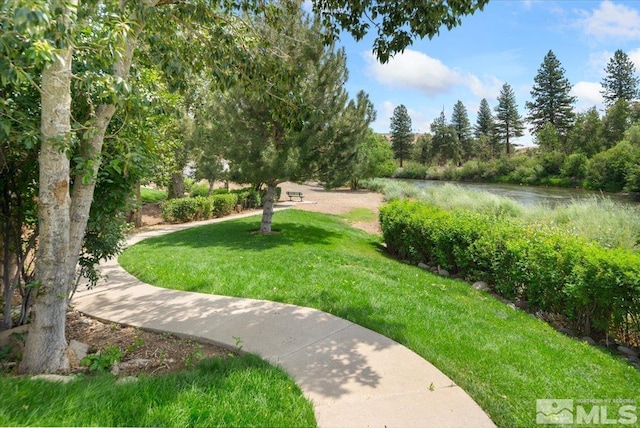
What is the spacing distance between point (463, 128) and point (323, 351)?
2749 inches

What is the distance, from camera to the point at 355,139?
394 inches

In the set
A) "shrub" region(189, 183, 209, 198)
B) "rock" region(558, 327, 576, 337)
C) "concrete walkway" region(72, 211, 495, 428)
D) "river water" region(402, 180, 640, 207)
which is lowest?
"rock" region(558, 327, 576, 337)

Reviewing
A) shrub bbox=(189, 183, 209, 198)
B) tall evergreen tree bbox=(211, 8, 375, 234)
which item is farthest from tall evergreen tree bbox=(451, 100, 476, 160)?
tall evergreen tree bbox=(211, 8, 375, 234)

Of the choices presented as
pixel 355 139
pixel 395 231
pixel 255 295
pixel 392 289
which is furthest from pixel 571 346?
pixel 355 139

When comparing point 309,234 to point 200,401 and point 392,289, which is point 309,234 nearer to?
point 392,289

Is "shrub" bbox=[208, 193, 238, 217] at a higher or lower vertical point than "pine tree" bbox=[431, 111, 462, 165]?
lower

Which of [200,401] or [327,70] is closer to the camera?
[200,401]

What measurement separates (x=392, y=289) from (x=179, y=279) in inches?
130

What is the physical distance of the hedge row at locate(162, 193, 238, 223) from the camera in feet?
44.8

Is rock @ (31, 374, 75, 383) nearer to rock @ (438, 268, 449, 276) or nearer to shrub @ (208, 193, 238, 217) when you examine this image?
rock @ (438, 268, 449, 276)

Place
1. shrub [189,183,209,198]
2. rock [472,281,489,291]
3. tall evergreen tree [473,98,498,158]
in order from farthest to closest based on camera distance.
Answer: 1. tall evergreen tree [473,98,498,158]
2. shrub [189,183,209,198]
3. rock [472,281,489,291]

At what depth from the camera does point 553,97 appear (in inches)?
1902

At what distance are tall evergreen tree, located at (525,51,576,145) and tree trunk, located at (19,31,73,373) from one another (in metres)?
56.8

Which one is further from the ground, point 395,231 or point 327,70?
point 327,70
